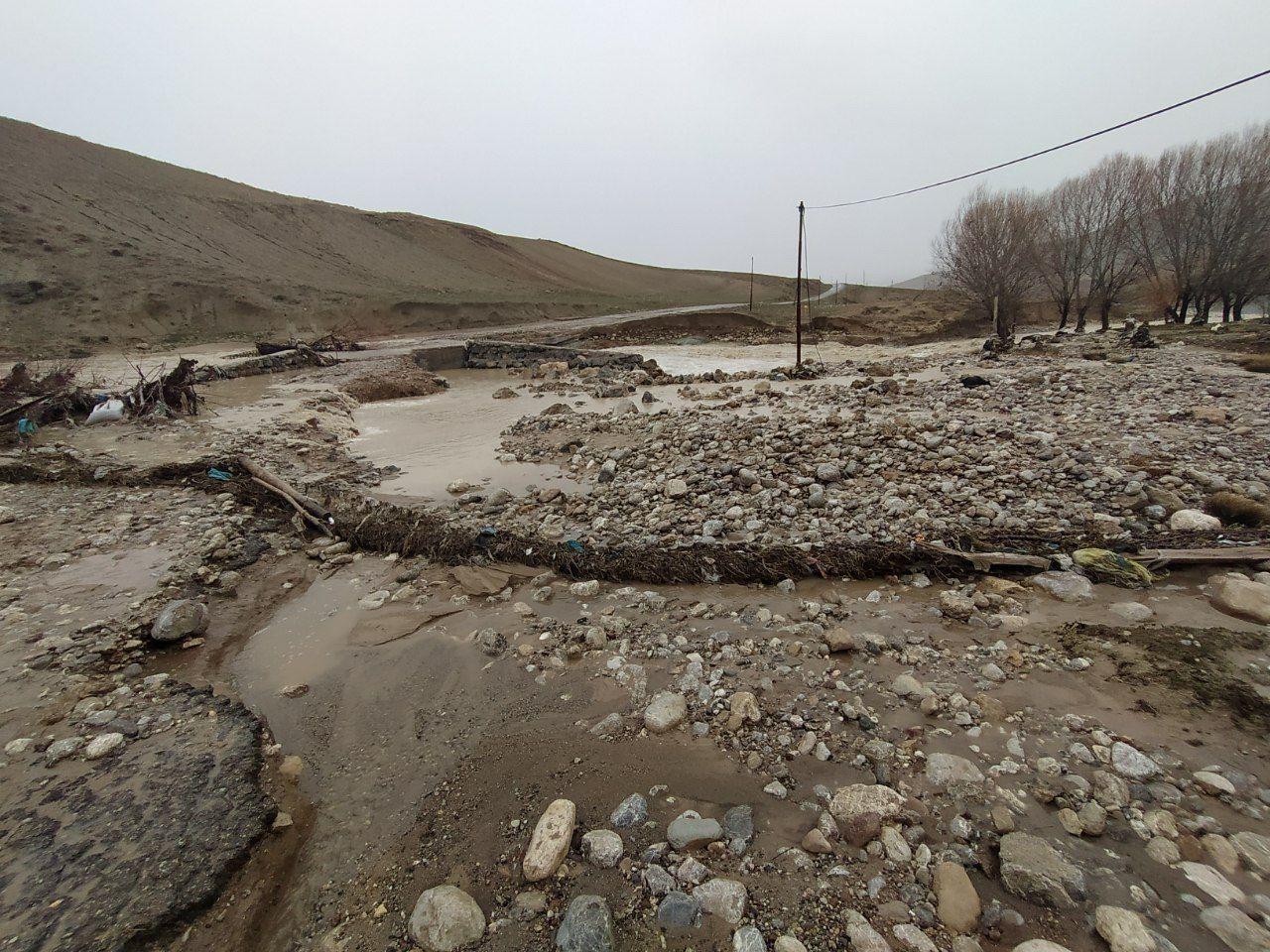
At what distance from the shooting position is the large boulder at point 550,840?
1.91 metres

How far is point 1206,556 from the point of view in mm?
3631

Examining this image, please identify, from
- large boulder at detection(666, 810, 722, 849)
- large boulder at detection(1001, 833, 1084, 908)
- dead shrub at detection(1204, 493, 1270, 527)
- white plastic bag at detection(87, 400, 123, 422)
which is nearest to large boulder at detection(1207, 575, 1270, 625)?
dead shrub at detection(1204, 493, 1270, 527)

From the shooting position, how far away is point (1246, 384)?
8.48 meters

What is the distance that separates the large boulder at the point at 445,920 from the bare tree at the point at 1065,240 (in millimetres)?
30084

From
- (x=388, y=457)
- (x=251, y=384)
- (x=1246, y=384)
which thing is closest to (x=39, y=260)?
(x=251, y=384)

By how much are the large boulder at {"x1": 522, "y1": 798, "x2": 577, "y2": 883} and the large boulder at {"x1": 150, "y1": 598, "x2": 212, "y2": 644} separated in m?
2.87

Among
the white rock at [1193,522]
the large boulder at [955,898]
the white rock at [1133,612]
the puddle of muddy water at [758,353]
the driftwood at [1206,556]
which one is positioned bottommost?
the large boulder at [955,898]

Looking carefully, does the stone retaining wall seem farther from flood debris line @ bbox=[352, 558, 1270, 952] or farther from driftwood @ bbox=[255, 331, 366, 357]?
flood debris line @ bbox=[352, 558, 1270, 952]

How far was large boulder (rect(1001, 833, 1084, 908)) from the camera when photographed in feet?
5.62

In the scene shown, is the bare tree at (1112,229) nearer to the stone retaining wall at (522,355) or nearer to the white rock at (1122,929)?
the stone retaining wall at (522,355)

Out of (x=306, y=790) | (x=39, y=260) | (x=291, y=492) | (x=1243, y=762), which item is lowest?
(x=306, y=790)

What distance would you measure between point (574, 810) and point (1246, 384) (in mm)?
11931

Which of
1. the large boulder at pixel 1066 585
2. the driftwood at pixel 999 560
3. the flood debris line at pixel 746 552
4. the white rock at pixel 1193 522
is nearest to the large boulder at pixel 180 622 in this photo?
the flood debris line at pixel 746 552

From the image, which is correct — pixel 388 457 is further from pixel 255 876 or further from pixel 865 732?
pixel 865 732
